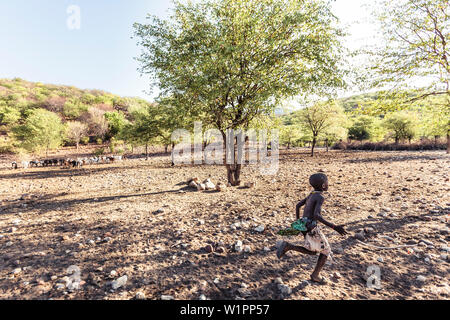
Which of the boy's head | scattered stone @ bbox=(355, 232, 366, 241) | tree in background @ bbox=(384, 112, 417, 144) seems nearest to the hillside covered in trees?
the boy's head

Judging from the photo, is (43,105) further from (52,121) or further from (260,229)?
(260,229)

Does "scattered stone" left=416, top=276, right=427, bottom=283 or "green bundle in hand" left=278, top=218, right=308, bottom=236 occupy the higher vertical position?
"green bundle in hand" left=278, top=218, right=308, bottom=236

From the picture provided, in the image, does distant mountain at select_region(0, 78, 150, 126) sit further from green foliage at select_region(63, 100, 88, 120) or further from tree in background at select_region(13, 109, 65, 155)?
tree in background at select_region(13, 109, 65, 155)

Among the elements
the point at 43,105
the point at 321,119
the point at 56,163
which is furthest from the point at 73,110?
the point at 321,119

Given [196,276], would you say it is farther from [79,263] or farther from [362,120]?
[362,120]

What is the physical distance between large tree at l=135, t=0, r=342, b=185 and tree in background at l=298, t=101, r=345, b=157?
73.7 ft

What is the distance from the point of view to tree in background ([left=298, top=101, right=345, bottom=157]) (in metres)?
29.3

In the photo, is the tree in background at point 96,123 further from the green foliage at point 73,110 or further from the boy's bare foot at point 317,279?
the boy's bare foot at point 317,279

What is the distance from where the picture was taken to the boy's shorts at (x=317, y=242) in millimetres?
3508

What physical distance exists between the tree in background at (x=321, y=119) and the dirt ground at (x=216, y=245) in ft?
75.5

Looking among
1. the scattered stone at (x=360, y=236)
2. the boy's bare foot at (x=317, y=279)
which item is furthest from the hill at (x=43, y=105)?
the scattered stone at (x=360, y=236)

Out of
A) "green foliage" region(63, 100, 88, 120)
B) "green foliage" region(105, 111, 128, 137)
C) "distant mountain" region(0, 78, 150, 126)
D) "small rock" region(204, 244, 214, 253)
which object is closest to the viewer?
"small rock" region(204, 244, 214, 253)

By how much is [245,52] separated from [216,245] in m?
8.30
